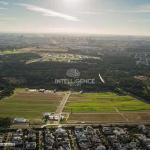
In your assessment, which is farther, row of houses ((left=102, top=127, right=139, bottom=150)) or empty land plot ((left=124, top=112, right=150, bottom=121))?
empty land plot ((left=124, top=112, right=150, bottom=121))

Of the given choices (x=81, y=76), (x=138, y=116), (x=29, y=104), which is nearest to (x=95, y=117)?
(x=138, y=116)

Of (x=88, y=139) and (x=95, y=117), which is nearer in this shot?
(x=88, y=139)

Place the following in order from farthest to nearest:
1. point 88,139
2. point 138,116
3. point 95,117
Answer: point 138,116
point 95,117
point 88,139

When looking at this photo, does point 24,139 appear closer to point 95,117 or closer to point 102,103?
point 95,117

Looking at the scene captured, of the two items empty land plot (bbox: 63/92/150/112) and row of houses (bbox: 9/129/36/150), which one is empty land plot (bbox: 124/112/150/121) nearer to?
empty land plot (bbox: 63/92/150/112)

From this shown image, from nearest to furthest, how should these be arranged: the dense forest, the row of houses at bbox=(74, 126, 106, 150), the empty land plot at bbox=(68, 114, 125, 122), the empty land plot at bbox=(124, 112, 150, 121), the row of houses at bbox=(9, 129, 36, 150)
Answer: the row of houses at bbox=(9, 129, 36, 150), the row of houses at bbox=(74, 126, 106, 150), the empty land plot at bbox=(68, 114, 125, 122), the empty land plot at bbox=(124, 112, 150, 121), the dense forest

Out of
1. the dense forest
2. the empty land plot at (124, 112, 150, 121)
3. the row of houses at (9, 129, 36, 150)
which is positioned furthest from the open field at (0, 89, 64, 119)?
the empty land plot at (124, 112, 150, 121)

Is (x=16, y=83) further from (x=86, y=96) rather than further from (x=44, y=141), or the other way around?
(x=44, y=141)
